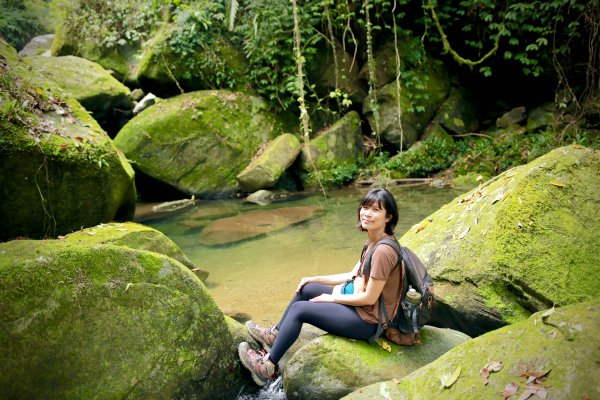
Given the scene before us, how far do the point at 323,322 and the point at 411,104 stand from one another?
1020 cm

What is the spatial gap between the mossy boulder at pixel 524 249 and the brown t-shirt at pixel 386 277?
73 cm

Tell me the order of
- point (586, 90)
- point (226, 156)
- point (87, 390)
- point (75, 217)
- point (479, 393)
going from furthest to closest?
point (226, 156)
point (586, 90)
point (75, 217)
point (87, 390)
point (479, 393)

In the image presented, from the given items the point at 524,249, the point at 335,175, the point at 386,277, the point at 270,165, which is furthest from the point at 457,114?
the point at 386,277

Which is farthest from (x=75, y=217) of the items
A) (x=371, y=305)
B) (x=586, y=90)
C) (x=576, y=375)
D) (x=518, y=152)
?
(x=586, y=90)

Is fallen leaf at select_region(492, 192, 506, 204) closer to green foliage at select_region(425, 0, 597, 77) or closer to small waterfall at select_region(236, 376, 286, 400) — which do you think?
small waterfall at select_region(236, 376, 286, 400)

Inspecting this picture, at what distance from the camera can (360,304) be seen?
9.84ft

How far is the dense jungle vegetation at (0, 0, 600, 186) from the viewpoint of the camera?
10594 millimetres

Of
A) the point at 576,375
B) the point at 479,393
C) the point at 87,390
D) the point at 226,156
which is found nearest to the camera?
the point at 576,375

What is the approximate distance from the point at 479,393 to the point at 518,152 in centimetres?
941

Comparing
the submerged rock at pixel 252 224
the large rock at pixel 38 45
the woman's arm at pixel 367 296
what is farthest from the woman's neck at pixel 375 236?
the large rock at pixel 38 45

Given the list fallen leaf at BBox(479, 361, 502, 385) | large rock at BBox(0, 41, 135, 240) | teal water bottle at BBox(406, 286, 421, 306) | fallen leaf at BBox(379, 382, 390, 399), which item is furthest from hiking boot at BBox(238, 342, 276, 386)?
large rock at BBox(0, 41, 135, 240)

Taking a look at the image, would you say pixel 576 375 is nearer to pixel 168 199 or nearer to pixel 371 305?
pixel 371 305

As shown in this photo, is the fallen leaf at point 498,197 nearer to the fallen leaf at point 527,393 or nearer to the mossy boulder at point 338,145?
the fallen leaf at point 527,393

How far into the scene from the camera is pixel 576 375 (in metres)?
1.87
